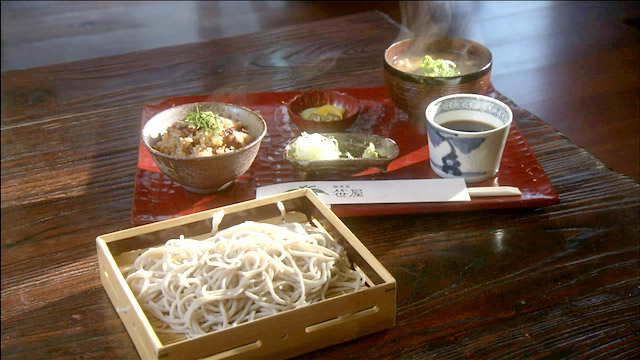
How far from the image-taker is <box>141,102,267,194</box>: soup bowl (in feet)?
4.52

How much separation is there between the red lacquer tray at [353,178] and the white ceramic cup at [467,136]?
0.05 m

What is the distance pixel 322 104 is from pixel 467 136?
48 centimetres

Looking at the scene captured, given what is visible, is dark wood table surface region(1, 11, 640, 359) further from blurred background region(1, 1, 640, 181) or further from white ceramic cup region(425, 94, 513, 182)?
blurred background region(1, 1, 640, 181)

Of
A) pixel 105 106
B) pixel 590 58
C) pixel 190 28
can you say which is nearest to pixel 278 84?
pixel 105 106

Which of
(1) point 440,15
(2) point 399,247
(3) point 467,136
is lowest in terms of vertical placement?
(1) point 440,15

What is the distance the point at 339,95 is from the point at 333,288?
0.77m

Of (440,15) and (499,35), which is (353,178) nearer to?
(499,35)

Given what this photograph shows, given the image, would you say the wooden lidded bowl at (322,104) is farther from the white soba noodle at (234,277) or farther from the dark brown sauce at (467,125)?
the white soba noodle at (234,277)

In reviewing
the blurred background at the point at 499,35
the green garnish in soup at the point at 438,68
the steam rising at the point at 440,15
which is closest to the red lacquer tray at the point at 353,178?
the green garnish in soup at the point at 438,68

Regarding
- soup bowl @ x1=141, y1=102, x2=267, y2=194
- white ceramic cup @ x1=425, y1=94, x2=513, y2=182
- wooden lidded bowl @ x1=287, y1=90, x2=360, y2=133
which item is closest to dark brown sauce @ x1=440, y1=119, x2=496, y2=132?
white ceramic cup @ x1=425, y1=94, x2=513, y2=182

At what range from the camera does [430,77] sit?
5.37ft

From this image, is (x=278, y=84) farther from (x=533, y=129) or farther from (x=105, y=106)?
(x=533, y=129)

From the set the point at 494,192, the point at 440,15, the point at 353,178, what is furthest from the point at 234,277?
the point at 440,15

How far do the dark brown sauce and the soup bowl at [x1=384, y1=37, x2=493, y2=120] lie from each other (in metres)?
0.12
